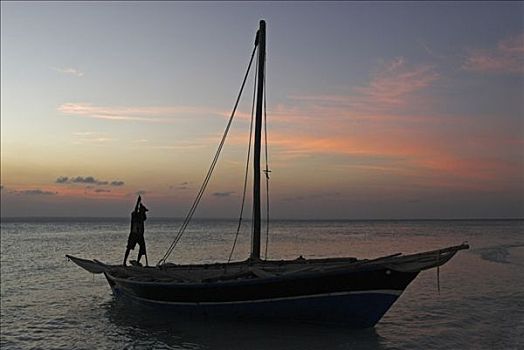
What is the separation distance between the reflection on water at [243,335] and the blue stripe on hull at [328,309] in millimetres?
212

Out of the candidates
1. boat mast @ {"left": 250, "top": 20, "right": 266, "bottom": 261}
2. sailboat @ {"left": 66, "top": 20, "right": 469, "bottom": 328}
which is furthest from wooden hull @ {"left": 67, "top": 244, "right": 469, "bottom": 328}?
boat mast @ {"left": 250, "top": 20, "right": 266, "bottom": 261}

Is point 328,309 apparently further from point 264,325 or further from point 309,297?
point 264,325

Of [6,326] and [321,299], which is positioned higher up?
[321,299]

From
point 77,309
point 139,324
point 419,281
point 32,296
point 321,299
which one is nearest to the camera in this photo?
point 321,299

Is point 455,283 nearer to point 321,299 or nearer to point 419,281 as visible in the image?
point 419,281

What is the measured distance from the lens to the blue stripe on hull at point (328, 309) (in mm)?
12211

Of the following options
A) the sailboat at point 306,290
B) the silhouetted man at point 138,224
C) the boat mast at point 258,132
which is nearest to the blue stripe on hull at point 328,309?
the sailboat at point 306,290

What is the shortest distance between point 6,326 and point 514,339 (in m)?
13.4

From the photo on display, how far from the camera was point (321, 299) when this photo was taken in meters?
12.3

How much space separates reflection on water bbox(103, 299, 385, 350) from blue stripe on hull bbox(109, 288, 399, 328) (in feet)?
0.69

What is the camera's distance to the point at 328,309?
12.4 meters

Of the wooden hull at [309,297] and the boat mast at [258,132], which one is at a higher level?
the boat mast at [258,132]

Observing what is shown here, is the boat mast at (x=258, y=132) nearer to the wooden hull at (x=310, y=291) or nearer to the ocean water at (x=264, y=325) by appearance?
the wooden hull at (x=310, y=291)

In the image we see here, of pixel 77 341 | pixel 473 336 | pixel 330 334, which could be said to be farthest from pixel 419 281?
pixel 77 341
